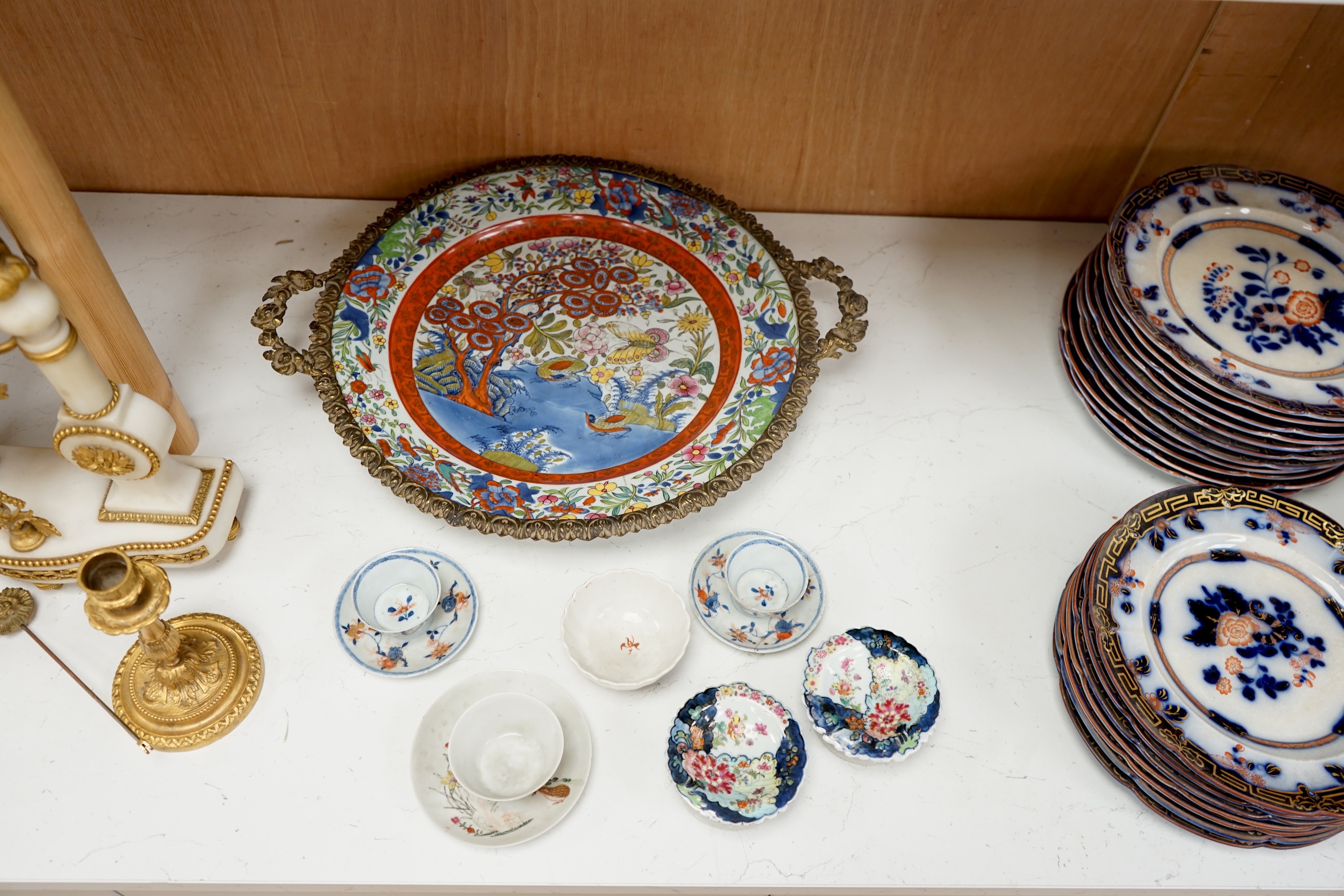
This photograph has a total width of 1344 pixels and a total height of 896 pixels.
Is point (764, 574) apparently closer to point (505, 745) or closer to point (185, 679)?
point (505, 745)

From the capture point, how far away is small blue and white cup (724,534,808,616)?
43.6 inches

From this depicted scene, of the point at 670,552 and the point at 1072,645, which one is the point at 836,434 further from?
the point at 1072,645

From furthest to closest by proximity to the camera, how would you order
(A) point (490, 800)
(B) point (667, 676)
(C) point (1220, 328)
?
(C) point (1220, 328)
(B) point (667, 676)
(A) point (490, 800)

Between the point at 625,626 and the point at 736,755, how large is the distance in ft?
0.65

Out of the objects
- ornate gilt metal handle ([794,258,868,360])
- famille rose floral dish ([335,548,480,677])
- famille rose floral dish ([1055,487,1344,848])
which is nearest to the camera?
famille rose floral dish ([1055,487,1344,848])

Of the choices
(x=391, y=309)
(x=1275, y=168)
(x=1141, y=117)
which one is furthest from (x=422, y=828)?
(x=1275, y=168)

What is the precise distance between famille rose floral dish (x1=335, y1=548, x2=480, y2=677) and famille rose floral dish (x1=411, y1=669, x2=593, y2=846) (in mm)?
51

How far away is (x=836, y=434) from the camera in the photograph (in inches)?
49.6

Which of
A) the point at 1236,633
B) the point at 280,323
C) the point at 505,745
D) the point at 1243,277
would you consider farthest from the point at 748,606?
the point at 1243,277

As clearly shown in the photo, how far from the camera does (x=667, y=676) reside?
3.53 ft

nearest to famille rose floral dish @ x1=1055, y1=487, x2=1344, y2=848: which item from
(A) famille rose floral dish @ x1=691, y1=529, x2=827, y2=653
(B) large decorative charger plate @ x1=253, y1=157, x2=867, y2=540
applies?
(A) famille rose floral dish @ x1=691, y1=529, x2=827, y2=653

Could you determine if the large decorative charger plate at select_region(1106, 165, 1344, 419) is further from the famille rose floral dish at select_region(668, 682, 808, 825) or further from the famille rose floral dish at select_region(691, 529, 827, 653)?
the famille rose floral dish at select_region(668, 682, 808, 825)

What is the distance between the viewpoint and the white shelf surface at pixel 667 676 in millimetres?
966

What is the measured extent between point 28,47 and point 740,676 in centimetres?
121
